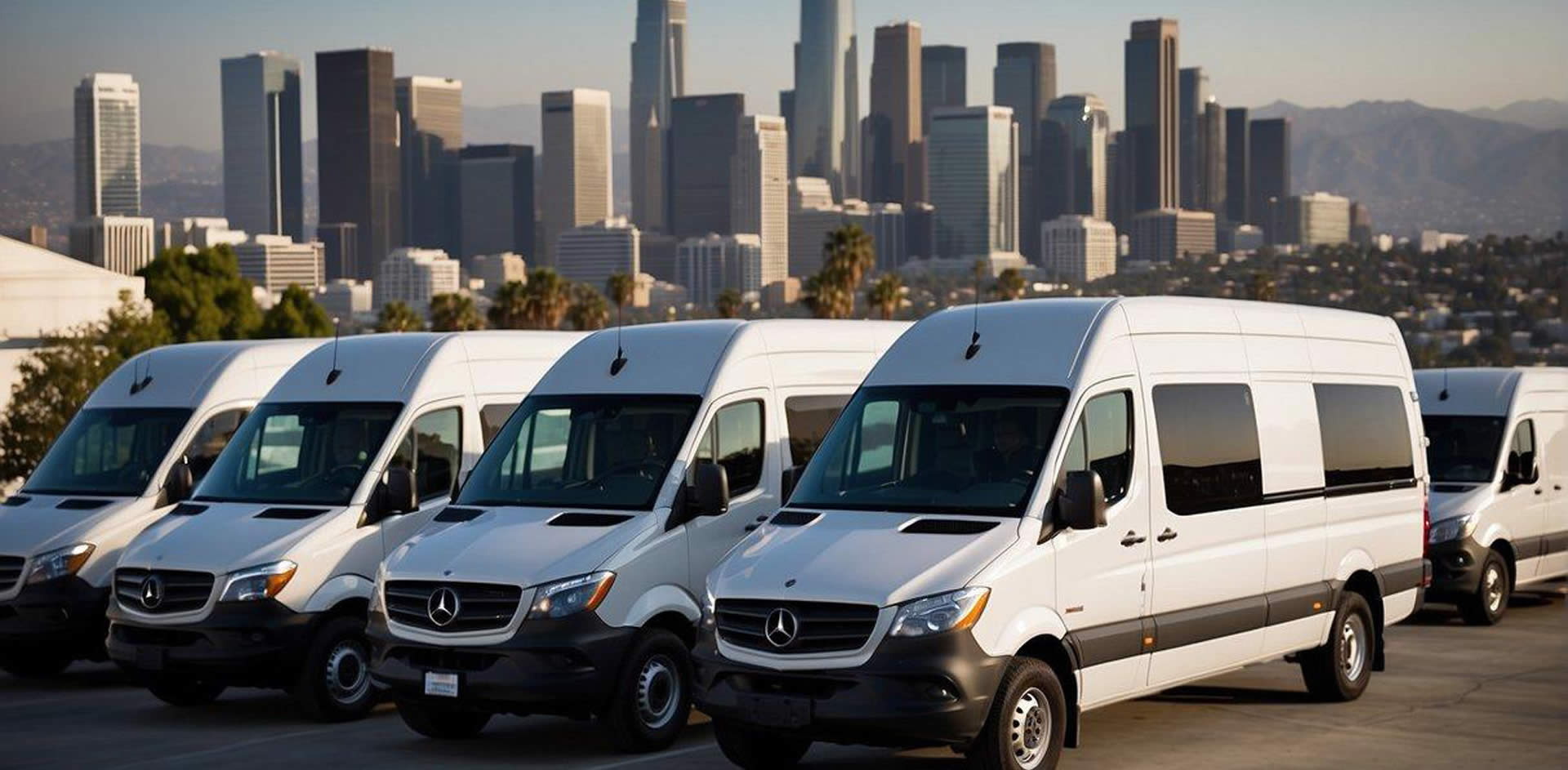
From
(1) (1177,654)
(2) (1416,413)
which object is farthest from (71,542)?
(2) (1416,413)

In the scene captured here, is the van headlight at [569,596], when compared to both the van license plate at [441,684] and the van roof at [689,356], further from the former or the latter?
the van roof at [689,356]

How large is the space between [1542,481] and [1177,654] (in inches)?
368

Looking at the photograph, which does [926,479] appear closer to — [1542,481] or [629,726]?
[629,726]

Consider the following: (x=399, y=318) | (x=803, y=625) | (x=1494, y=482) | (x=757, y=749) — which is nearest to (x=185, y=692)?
(x=757, y=749)

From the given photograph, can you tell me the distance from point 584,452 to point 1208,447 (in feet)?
12.6

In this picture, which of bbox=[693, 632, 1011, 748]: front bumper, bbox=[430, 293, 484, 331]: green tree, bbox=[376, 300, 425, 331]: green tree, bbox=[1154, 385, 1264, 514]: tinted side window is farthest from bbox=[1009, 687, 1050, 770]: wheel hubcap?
bbox=[376, 300, 425, 331]: green tree

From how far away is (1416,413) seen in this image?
596 inches

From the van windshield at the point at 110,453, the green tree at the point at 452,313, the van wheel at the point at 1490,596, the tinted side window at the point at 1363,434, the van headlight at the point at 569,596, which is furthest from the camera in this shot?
the green tree at the point at 452,313

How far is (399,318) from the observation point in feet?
323

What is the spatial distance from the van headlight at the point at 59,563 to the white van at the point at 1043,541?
666 cm

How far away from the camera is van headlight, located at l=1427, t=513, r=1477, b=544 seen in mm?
18781

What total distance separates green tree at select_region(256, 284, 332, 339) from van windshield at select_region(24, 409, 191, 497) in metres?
73.0

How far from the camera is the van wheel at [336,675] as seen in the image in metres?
13.8

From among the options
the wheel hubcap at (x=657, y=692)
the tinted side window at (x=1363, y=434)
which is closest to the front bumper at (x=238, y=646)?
the wheel hubcap at (x=657, y=692)
